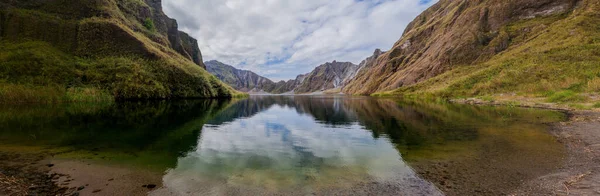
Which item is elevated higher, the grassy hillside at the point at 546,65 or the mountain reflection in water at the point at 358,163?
the grassy hillside at the point at 546,65

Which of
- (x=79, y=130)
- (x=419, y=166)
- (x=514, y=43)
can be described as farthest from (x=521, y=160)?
(x=514, y=43)

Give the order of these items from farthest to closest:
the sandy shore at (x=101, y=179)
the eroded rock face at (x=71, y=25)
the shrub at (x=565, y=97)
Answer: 1. the eroded rock face at (x=71, y=25)
2. the shrub at (x=565, y=97)
3. the sandy shore at (x=101, y=179)

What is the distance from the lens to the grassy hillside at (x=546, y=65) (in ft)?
167

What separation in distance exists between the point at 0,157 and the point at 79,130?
10.4m

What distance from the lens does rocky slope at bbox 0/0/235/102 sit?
58.7 m

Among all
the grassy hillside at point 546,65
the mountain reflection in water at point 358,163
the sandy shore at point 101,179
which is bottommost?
the mountain reflection in water at point 358,163

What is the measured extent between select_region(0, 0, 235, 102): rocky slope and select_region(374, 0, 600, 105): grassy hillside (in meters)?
92.3

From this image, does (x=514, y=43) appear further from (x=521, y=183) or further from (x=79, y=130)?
(x=79, y=130)

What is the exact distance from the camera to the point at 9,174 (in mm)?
10398

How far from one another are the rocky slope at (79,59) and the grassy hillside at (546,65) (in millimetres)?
92284

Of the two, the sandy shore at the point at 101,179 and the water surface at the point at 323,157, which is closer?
the sandy shore at the point at 101,179

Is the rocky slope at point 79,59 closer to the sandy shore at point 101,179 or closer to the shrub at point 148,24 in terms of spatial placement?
the shrub at point 148,24

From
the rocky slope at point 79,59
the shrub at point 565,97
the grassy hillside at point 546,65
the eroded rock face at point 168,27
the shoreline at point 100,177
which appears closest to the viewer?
the shoreline at point 100,177

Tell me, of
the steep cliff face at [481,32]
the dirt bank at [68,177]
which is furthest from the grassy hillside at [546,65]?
the dirt bank at [68,177]
